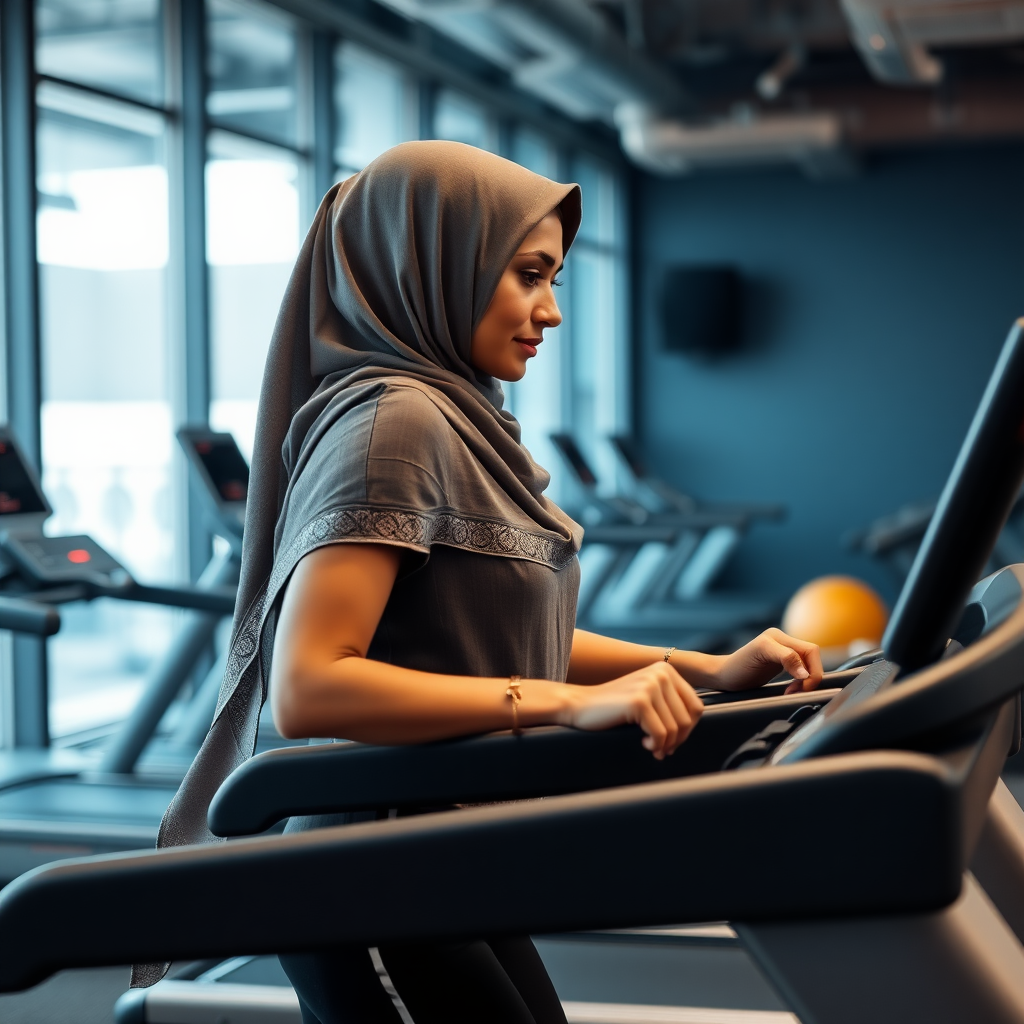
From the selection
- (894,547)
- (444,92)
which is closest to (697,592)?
(894,547)

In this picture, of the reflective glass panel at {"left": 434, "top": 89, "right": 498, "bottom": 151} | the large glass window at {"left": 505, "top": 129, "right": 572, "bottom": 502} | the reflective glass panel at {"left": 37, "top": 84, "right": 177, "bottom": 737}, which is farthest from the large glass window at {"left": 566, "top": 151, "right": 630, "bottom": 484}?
the reflective glass panel at {"left": 37, "top": 84, "right": 177, "bottom": 737}

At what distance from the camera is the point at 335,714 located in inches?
38.1

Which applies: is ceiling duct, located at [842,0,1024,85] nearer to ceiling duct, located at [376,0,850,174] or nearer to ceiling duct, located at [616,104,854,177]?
ceiling duct, located at [376,0,850,174]

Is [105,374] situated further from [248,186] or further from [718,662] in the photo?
[718,662]

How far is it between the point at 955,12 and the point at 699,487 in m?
4.59

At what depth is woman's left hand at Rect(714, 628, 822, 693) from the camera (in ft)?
3.88

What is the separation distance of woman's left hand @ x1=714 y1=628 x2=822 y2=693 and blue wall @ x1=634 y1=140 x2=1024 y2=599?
7768 millimetres

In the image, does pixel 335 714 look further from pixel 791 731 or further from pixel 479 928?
pixel 791 731

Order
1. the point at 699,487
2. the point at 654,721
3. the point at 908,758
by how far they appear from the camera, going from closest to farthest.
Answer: the point at 908,758, the point at 654,721, the point at 699,487

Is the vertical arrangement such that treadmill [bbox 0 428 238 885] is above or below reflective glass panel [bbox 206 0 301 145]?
below

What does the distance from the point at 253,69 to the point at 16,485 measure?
109 inches

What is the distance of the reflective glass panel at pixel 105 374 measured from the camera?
4504mm

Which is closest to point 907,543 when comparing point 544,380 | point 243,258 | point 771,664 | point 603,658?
point 544,380

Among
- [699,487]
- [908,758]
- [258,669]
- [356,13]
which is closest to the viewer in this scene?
→ [908,758]
